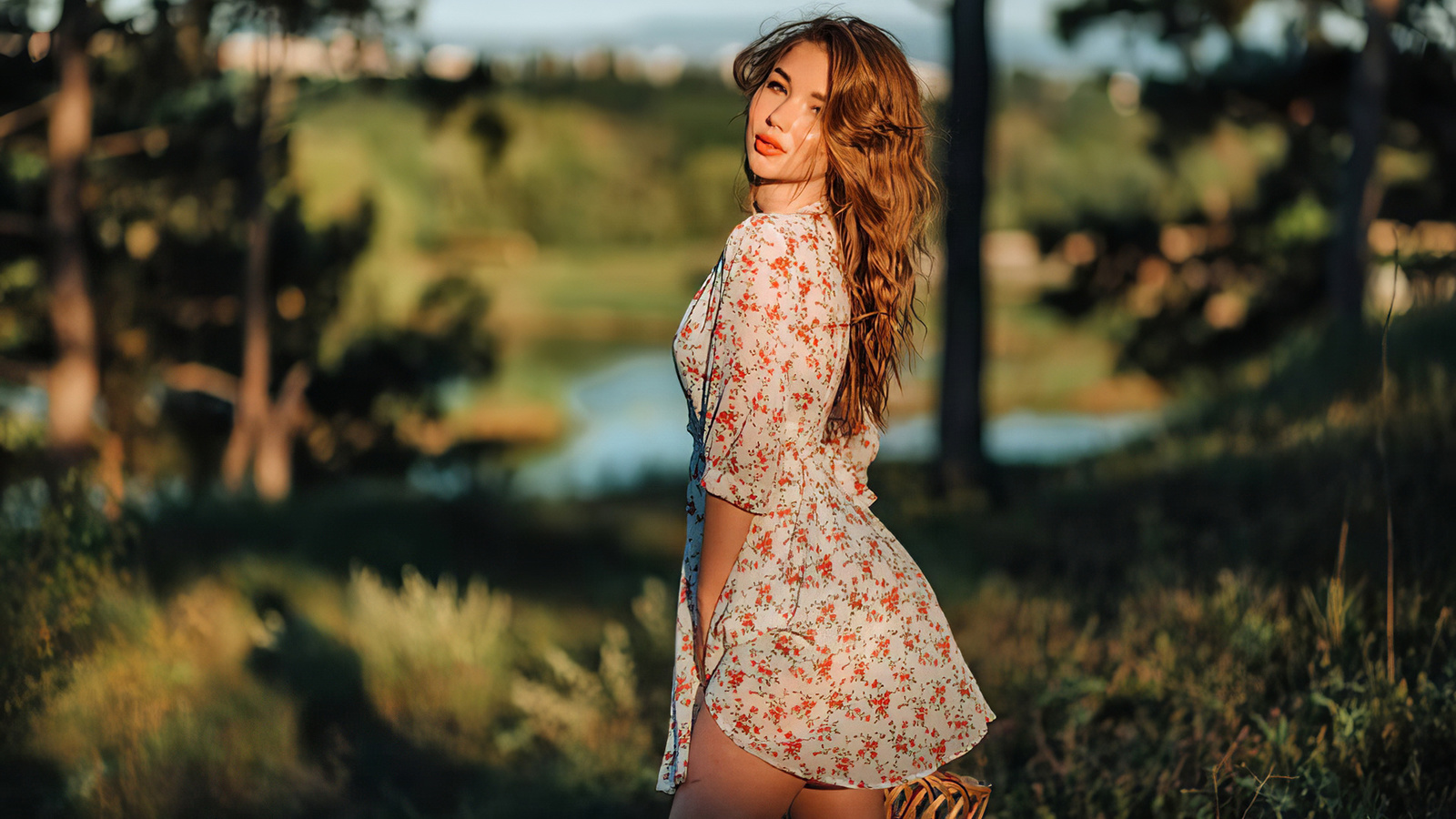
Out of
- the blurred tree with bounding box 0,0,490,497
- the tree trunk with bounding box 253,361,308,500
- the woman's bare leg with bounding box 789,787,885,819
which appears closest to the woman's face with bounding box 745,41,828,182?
the woman's bare leg with bounding box 789,787,885,819

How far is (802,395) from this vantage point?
201 cm

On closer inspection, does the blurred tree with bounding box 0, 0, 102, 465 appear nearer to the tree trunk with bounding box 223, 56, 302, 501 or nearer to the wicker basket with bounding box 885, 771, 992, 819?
the tree trunk with bounding box 223, 56, 302, 501

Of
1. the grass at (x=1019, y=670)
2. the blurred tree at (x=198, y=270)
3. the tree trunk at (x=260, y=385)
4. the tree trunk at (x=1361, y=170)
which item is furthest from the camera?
the tree trunk at (x=260, y=385)

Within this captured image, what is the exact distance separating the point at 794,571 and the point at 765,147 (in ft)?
2.34

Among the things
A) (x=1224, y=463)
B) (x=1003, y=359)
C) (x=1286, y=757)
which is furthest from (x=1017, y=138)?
(x=1286, y=757)

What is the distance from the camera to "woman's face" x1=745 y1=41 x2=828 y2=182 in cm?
210

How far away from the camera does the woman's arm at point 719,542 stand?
201 centimetres

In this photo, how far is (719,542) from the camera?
2020 millimetres

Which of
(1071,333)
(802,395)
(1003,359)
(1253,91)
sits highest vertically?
(1253,91)

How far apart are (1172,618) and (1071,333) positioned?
17393 millimetres

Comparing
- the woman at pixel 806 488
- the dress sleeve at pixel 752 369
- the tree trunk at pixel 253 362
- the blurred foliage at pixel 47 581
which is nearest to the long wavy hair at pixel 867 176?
the woman at pixel 806 488

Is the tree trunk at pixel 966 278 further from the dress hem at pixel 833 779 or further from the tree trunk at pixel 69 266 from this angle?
the tree trunk at pixel 69 266

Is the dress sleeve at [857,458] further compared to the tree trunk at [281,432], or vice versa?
the tree trunk at [281,432]

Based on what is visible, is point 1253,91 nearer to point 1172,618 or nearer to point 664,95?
point 1172,618
